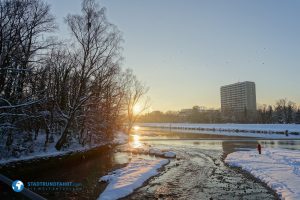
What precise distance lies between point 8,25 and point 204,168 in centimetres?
1680

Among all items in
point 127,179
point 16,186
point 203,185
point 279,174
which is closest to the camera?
point 16,186

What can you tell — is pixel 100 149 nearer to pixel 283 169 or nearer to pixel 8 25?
pixel 8 25

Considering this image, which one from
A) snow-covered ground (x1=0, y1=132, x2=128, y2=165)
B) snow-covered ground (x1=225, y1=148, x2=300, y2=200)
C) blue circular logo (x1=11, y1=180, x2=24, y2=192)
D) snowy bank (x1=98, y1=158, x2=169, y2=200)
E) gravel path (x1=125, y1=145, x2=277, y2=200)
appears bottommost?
gravel path (x1=125, y1=145, x2=277, y2=200)

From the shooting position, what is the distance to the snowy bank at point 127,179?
13.6 meters

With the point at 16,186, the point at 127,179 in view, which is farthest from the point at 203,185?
the point at 16,186

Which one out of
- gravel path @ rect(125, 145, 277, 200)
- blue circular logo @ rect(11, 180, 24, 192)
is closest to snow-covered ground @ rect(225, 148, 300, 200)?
gravel path @ rect(125, 145, 277, 200)

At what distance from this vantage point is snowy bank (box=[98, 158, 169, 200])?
13.6 m

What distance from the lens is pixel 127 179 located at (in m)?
16.7

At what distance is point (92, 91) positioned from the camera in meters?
29.4

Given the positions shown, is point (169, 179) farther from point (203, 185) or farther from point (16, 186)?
point (16, 186)

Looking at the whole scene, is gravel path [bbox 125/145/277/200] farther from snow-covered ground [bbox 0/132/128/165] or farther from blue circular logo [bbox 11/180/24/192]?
blue circular logo [bbox 11/180/24/192]

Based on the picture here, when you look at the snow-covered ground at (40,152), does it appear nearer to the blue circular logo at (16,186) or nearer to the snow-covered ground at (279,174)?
the snow-covered ground at (279,174)

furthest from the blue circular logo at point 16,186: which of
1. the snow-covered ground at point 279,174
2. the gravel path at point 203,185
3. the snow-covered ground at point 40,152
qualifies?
the snow-covered ground at point 40,152

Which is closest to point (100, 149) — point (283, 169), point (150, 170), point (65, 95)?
point (65, 95)
